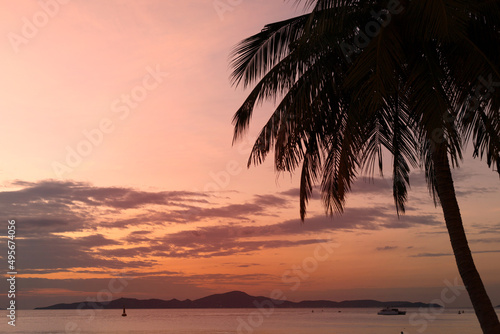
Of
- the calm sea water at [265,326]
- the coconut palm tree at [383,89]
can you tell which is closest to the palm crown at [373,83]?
the coconut palm tree at [383,89]

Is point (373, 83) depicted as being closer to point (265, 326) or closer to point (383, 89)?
point (383, 89)

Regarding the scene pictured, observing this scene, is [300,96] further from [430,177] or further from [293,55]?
[430,177]

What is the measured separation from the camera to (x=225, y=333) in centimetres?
7538

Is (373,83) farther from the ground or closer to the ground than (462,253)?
farther from the ground

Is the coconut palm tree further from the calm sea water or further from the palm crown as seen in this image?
the calm sea water

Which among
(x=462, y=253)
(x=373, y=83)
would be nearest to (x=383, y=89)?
(x=373, y=83)

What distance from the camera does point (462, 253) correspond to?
9.17m

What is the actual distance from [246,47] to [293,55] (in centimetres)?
156

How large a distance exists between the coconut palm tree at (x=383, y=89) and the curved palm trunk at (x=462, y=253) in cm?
2

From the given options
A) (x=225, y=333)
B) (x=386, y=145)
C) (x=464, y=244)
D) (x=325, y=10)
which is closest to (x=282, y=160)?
(x=386, y=145)

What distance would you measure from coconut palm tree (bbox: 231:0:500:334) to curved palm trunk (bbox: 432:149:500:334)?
2 cm

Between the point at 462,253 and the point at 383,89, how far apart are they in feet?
10.6

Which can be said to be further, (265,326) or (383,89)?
(265,326)

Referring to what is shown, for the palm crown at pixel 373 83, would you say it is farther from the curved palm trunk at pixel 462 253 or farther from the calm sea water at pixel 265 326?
the calm sea water at pixel 265 326
